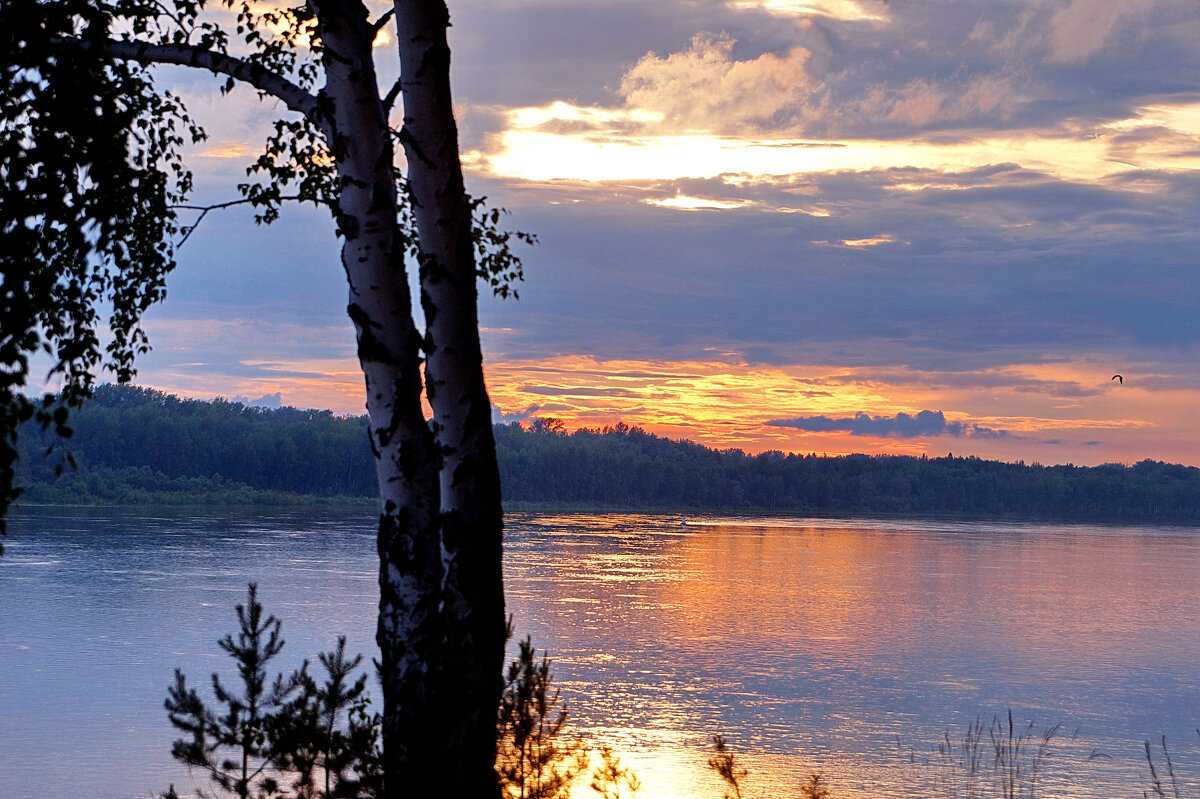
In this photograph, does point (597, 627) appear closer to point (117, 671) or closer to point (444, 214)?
point (117, 671)

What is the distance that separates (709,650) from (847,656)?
3597 mm

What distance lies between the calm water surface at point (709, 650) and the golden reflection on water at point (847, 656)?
0.11 meters

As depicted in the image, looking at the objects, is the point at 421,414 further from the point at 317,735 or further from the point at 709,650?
the point at 709,650

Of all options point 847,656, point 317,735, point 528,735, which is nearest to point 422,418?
point 317,735

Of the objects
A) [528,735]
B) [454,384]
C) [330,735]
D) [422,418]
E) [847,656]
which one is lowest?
[847,656]

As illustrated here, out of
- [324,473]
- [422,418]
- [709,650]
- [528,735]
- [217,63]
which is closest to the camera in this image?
[422,418]

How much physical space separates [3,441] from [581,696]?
1945cm

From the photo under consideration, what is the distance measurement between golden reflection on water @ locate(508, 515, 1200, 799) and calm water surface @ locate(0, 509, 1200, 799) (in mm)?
105

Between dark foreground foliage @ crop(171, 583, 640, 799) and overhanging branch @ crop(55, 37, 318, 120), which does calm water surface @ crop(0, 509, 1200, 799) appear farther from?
overhanging branch @ crop(55, 37, 318, 120)

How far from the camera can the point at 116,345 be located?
11.1m

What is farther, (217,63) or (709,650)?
(709,650)

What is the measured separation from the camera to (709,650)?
31047 millimetres

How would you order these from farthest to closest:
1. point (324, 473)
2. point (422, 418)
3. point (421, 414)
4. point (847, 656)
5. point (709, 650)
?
point (324, 473), point (709, 650), point (847, 656), point (421, 414), point (422, 418)

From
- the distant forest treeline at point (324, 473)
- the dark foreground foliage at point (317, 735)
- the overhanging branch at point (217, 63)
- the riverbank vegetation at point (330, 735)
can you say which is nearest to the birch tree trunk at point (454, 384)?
the riverbank vegetation at point (330, 735)
